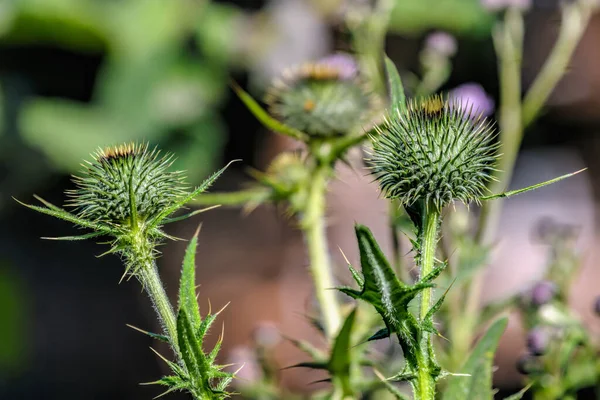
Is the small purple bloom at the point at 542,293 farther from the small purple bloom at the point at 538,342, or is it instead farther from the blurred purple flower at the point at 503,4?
the blurred purple flower at the point at 503,4

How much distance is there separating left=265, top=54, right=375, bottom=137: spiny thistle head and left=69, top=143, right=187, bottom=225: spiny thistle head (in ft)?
2.07

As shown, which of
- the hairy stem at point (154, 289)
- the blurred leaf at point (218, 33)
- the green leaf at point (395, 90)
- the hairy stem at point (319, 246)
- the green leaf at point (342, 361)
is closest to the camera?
the hairy stem at point (154, 289)

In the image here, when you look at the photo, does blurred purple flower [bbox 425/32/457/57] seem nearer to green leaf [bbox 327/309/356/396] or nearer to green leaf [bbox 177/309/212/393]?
green leaf [bbox 327/309/356/396]

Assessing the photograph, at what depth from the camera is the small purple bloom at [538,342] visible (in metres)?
1.46

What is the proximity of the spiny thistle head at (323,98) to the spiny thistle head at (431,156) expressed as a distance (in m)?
0.62

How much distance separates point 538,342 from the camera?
147 cm

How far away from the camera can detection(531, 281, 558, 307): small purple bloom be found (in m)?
1.53

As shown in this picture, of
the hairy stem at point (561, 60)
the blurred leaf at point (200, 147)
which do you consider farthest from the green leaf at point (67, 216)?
the blurred leaf at point (200, 147)

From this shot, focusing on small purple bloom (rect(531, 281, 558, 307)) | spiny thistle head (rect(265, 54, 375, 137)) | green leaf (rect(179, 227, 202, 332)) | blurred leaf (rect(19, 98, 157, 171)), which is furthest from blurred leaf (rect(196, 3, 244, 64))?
green leaf (rect(179, 227, 202, 332))

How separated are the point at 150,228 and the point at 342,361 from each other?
42 centimetres

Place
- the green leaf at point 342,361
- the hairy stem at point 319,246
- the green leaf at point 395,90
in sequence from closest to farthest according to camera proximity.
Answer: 1. the green leaf at point 395,90
2. the green leaf at point 342,361
3. the hairy stem at point 319,246

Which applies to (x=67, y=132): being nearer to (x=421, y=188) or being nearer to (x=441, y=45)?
(x=441, y=45)

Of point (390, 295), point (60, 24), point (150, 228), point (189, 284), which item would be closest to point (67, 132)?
point (60, 24)

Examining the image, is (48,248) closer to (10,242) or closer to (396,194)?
(10,242)
